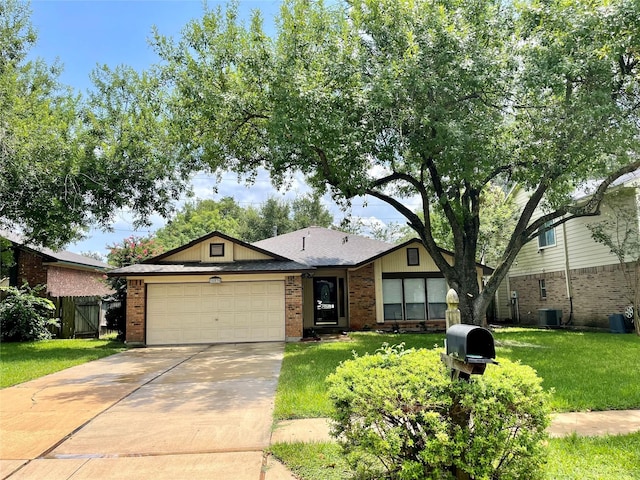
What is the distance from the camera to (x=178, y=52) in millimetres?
13461

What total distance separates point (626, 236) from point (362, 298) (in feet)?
30.7

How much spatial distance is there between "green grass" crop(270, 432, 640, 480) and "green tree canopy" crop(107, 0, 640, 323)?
254 inches

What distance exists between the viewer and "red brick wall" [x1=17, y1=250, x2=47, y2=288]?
19.4 m

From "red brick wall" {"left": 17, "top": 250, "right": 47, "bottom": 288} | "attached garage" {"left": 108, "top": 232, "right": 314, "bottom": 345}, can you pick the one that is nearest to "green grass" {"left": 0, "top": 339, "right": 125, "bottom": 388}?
"attached garage" {"left": 108, "top": 232, "right": 314, "bottom": 345}

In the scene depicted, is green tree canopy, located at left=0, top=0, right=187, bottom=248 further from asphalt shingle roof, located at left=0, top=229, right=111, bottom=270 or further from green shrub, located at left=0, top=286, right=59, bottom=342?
asphalt shingle roof, located at left=0, top=229, right=111, bottom=270

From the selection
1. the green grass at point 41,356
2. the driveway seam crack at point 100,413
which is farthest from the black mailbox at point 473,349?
the green grass at point 41,356

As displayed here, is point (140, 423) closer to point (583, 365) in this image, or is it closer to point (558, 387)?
point (558, 387)

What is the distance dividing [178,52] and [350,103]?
19.6 feet

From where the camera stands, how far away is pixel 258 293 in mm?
15320

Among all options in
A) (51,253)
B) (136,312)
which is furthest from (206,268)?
(51,253)

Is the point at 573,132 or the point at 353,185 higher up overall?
the point at 573,132

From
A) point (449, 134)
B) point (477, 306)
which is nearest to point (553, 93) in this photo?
point (449, 134)

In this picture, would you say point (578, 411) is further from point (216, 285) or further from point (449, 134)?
point (216, 285)

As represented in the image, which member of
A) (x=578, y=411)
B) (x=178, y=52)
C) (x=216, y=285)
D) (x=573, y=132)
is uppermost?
(x=178, y=52)
